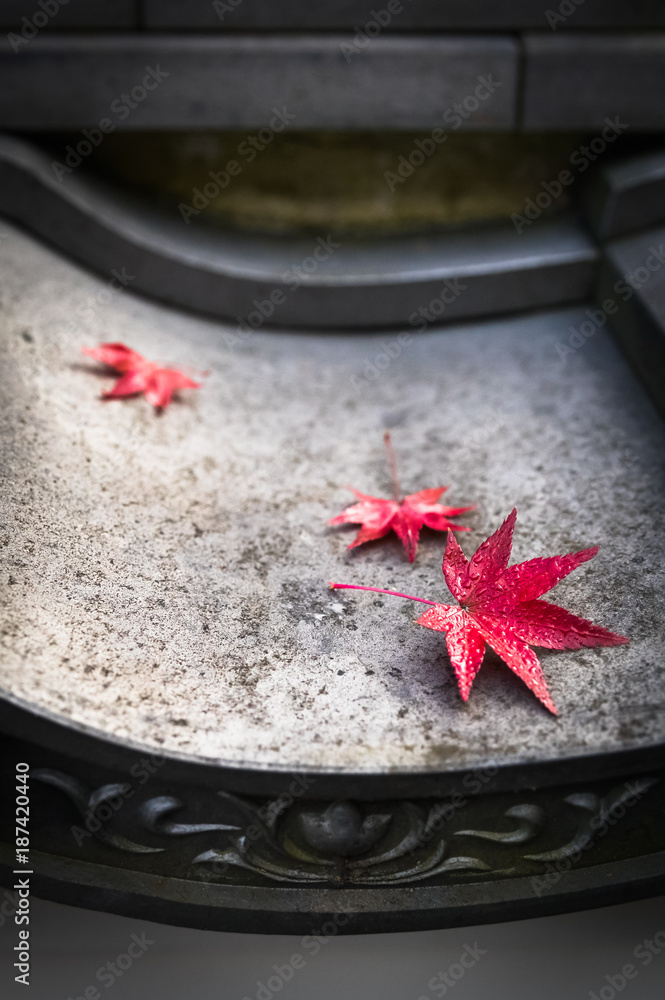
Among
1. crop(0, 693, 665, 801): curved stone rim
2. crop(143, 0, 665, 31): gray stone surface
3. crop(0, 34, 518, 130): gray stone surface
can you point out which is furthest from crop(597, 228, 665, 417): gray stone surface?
crop(0, 693, 665, 801): curved stone rim

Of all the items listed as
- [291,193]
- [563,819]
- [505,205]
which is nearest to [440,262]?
[505,205]

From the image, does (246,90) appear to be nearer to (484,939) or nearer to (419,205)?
(419,205)

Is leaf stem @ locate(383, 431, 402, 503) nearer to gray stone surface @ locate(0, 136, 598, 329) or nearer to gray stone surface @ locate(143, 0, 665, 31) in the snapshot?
gray stone surface @ locate(0, 136, 598, 329)

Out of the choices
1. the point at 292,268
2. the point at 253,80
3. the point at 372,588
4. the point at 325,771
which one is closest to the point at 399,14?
the point at 253,80

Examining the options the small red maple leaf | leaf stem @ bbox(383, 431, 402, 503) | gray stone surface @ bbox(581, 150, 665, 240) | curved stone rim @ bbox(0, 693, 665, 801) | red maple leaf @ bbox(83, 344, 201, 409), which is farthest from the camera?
gray stone surface @ bbox(581, 150, 665, 240)

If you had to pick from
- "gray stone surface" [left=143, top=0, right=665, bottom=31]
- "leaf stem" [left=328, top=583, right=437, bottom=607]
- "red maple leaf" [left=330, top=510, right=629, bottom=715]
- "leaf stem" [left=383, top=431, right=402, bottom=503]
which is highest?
"gray stone surface" [left=143, top=0, right=665, bottom=31]

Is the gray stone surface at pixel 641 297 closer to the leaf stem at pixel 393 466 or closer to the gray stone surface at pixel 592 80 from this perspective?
the gray stone surface at pixel 592 80
